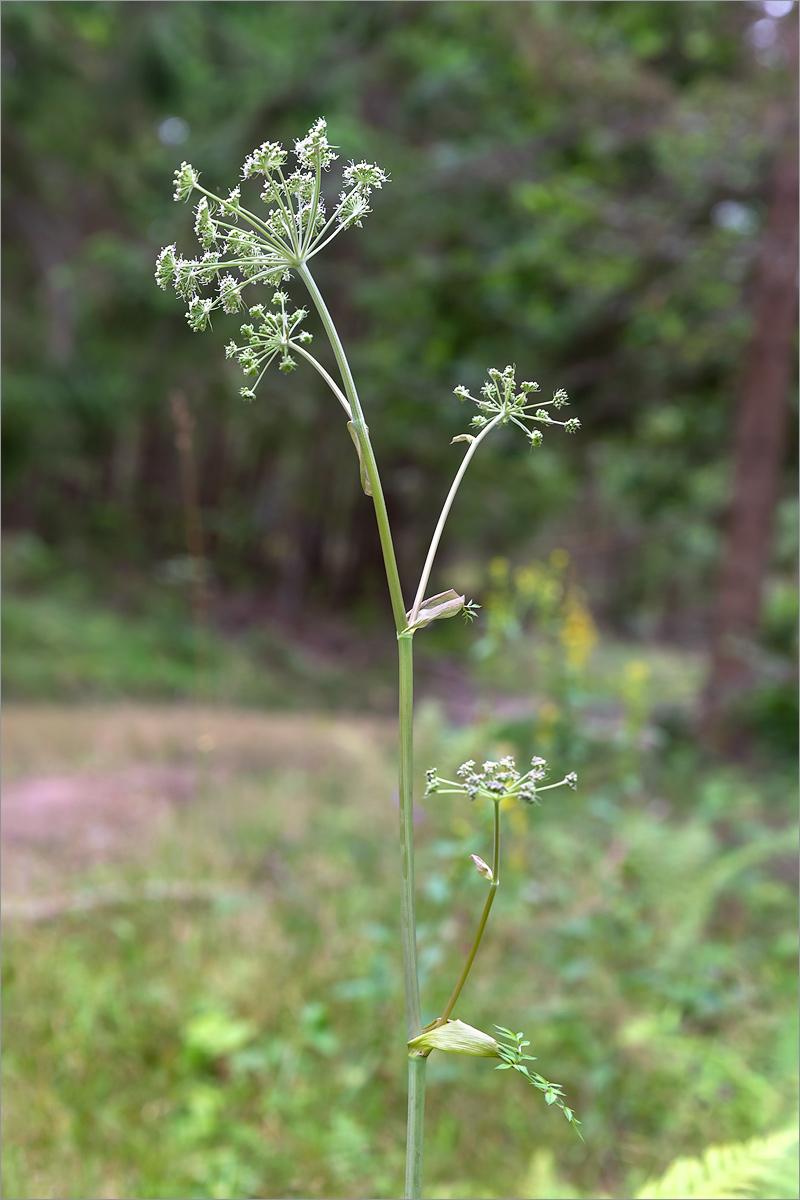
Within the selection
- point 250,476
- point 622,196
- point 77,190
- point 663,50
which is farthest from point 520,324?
point 250,476

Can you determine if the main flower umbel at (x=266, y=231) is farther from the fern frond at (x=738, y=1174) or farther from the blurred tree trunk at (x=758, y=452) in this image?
the blurred tree trunk at (x=758, y=452)

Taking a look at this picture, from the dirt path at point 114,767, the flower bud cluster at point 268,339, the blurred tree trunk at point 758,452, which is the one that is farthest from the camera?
the blurred tree trunk at point 758,452

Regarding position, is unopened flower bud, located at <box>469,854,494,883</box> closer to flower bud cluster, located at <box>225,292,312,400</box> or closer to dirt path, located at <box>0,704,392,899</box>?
flower bud cluster, located at <box>225,292,312,400</box>

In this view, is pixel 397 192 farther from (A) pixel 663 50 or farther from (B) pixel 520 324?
(A) pixel 663 50

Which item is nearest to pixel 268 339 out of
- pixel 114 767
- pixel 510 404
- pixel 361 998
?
pixel 510 404

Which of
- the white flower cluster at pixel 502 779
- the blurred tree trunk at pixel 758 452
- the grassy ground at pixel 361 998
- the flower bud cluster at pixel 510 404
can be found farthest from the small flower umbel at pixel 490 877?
the blurred tree trunk at pixel 758 452

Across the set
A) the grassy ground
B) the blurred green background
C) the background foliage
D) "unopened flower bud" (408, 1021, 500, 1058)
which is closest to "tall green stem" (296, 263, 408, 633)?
"unopened flower bud" (408, 1021, 500, 1058)
